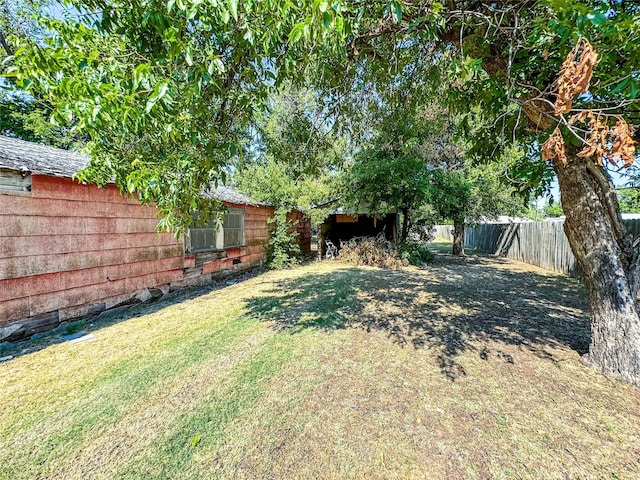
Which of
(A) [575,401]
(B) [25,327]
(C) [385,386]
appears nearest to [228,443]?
(C) [385,386]

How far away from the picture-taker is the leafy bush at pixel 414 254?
10758 mm

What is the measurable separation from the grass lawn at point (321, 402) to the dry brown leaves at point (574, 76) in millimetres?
2294

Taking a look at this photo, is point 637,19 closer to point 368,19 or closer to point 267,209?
point 368,19

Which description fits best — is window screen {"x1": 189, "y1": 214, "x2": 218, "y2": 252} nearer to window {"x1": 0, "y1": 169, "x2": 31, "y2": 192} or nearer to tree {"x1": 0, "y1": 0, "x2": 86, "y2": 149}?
window {"x1": 0, "y1": 169, "x2": 31, "y2": 192}

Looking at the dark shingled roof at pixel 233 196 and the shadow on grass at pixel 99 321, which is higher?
the dark shingled roof at pixel 233 196

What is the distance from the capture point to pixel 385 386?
9.14ft

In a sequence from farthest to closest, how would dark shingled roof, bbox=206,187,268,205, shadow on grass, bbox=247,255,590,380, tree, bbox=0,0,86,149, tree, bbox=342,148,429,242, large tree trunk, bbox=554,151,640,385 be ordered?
tree, bbox=0,0,86,149
tree, bbox=342,148,429,242
dark shingled roof, bbox=206,187,268,205
shadow on grass, bbox=247,255,590,380
large tree trunk, bbox=554,151,640,385

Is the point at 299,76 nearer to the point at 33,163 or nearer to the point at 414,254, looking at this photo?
the point at 33,163

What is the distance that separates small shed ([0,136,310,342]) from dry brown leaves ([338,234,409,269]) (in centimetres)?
634

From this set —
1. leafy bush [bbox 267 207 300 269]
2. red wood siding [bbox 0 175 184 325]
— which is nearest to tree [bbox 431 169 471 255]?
leafy bush [bbox 267 207 300 269]

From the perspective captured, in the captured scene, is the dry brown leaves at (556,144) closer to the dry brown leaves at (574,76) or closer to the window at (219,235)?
the dry brown leaves at (574,76)

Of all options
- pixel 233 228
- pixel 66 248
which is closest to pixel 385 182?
pixel 233 228

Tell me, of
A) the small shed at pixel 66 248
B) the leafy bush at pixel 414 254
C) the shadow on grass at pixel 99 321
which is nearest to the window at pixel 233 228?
the shadow on grass at pixel 99 321

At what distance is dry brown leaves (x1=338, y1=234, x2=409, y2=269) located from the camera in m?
10.4
